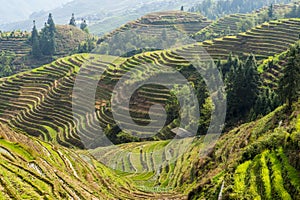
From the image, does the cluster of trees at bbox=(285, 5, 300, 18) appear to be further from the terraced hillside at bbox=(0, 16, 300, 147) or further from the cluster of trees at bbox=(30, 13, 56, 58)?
the cluster of trees at bbox=(30, 13, 56, 58)

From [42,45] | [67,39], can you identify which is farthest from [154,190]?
[67,39]

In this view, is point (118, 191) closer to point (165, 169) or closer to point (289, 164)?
point (289, 164)

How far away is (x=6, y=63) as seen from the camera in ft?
277

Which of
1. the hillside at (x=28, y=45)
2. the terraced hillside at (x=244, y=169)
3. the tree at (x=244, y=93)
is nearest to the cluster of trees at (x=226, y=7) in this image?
the hillside at (x=28, y=45)

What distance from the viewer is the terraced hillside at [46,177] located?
32.6ft

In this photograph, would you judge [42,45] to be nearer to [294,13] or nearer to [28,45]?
[28,45]

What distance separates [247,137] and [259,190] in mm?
A: 8409

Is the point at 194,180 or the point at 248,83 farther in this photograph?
the point at 248,83

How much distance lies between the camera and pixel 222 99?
118 ft

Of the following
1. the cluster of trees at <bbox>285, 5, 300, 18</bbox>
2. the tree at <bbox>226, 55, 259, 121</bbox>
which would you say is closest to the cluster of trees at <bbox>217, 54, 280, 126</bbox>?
the tree at <bbox>226, 55, 259, 121</bbox>

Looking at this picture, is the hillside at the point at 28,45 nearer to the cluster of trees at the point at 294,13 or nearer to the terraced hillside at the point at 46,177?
the cluster of trees at the point at 294,13

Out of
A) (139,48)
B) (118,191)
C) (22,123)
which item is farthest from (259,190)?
(139,48)

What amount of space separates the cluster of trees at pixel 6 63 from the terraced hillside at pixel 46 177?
69.7 meters

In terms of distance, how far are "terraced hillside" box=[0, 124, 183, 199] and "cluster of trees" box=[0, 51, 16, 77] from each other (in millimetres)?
69680
